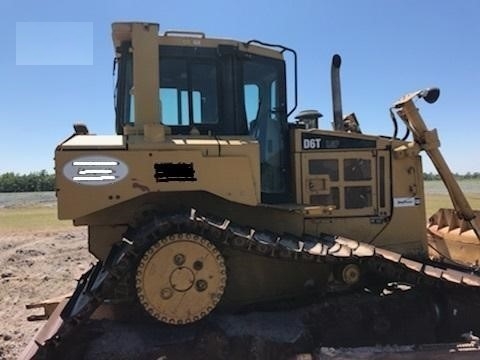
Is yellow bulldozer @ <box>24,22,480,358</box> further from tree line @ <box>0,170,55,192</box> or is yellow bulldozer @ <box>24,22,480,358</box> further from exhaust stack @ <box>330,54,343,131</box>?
tree line @ <box>0,170,55,192</box>

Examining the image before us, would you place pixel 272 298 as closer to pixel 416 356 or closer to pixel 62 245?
pixel 416 356

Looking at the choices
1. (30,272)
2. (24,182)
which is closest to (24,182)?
(24,182)

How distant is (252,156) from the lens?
5.44 m

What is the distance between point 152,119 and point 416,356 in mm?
3550

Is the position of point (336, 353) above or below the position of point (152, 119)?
below

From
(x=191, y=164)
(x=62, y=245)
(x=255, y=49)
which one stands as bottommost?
(x=62, y=245)

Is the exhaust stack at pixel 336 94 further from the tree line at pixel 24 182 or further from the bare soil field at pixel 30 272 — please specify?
the tree line at pixel 24 182

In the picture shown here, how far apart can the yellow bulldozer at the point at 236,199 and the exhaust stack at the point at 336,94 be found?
2 centimetres

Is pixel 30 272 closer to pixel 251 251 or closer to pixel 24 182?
pixel 251 251

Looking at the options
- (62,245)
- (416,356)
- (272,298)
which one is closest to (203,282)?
(272,298)

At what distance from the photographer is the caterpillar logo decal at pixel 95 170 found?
5.08 m

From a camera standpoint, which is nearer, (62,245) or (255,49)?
(255,49)

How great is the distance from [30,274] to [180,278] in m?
8.63

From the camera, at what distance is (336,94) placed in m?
6.87
